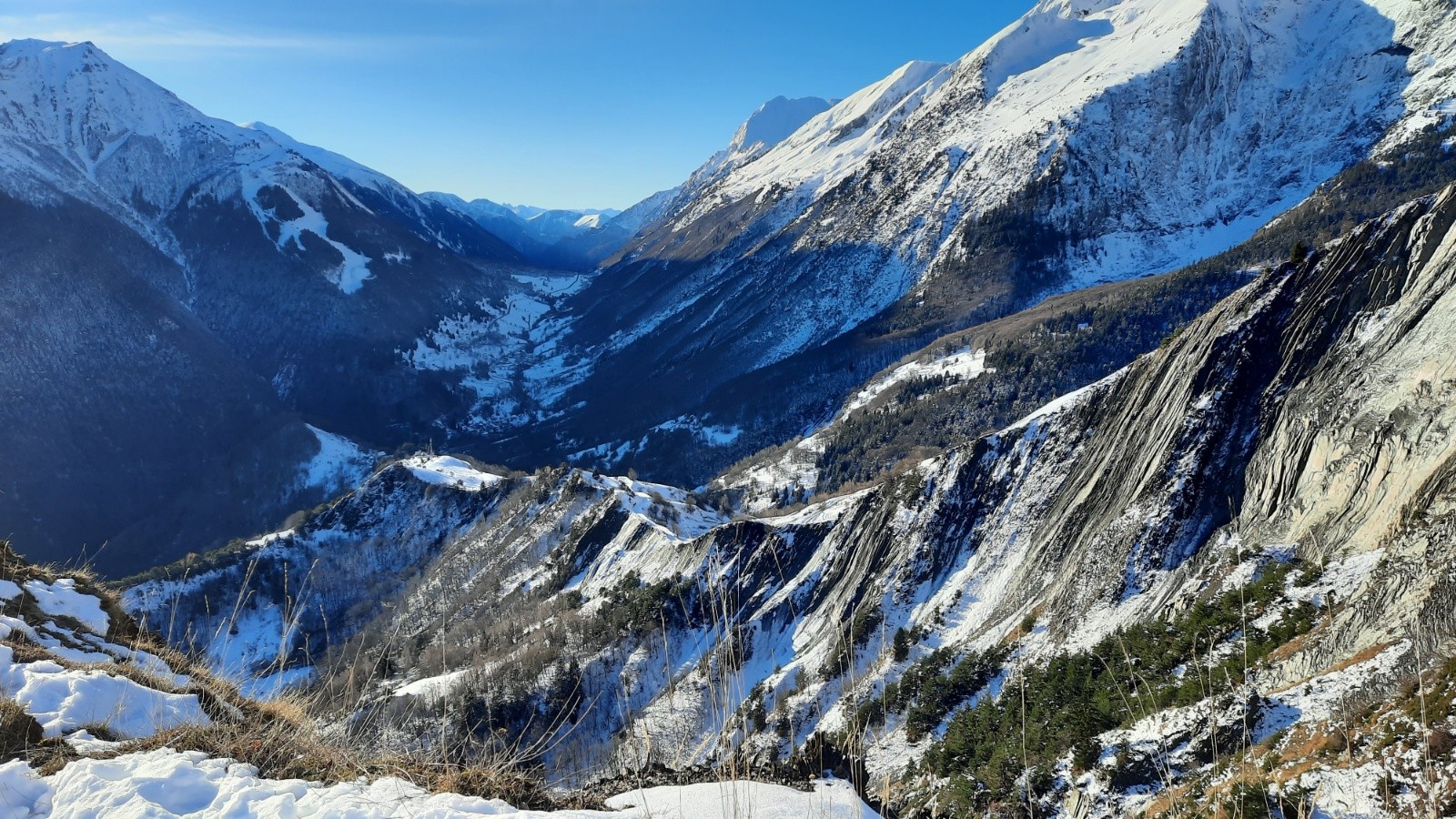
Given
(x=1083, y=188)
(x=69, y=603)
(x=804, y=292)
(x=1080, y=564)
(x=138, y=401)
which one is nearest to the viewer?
(x=69, y=603)

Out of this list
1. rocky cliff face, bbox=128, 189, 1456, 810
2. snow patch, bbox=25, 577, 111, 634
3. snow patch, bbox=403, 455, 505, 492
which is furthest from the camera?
snow patch, bbox=403, 455, 505, 492

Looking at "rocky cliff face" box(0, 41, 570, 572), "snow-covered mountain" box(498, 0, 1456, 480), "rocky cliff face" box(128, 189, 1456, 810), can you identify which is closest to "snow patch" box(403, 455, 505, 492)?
"rocky cliff face" box(128, 189, 1456, 810)

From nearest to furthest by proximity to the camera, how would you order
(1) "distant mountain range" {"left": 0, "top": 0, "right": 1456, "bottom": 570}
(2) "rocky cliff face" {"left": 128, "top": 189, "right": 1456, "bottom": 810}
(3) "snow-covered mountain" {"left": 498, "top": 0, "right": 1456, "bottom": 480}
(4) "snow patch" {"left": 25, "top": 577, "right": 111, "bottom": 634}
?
(4) "snow patch" {"left": 25, "top": 577, "right": 111, "bottom": 634} < (2) "rocky cliff face" {"left": 128, "top": 189, "right": 1456, "bottom": 810} < (1) "distant mountain range" {"left": 0, "top": 0, "right": 1456, "bottom": 570} < (3) "snow-covered mountain" {"left": 498, "top": 0, "right": 1456, "bottom": 480}

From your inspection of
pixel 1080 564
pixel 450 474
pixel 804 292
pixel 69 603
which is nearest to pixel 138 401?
pixel 450 474

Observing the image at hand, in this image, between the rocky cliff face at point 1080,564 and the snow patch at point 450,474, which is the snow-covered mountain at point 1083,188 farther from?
the rocky cliff face at point 1080,564

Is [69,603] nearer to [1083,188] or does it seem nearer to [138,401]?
[1083,188]

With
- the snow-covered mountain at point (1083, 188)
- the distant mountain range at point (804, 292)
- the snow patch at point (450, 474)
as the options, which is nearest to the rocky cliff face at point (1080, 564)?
the snow patch at point (450, 474)

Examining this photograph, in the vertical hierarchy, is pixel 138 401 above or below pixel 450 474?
above

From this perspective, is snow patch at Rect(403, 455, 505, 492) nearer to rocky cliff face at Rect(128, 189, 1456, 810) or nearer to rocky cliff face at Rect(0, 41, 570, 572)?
rocky cliff face at Rect(128, 189, 1456, 810)
